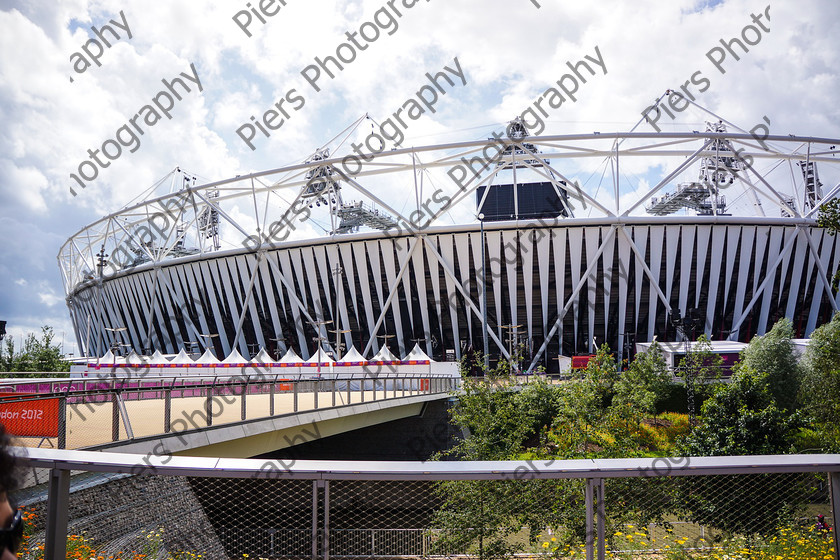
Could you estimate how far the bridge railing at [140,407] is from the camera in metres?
10.5

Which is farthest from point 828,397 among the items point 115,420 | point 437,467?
point 437,467

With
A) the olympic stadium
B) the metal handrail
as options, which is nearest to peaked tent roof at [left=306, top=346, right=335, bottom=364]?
the olympic stadium

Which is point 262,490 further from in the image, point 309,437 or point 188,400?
point 188,400

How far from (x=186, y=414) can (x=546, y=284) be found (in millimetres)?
46261

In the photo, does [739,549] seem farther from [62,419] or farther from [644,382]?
[644,382]

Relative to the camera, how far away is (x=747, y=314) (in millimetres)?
57000

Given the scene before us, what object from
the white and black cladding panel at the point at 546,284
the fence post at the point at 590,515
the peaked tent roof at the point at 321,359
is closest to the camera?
the fence post at the point at 590,515

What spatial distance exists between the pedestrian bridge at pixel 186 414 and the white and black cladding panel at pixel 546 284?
3314 centimetres

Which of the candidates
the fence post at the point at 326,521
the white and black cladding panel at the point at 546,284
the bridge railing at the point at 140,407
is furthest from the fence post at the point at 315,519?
the white and black cladding panel at the point at 546,284

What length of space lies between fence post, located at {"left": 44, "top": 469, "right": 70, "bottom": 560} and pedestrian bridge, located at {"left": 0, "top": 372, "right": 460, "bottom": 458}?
208 cm

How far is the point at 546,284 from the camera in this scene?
56.9 m

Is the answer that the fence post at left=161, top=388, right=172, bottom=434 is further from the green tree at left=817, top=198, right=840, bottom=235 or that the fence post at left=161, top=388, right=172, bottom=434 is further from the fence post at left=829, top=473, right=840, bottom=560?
the green tree at left=817, top=198, right=840, bottom=235

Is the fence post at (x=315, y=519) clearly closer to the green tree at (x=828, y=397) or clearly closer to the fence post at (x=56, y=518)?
the fence post at (x=56, y=518)

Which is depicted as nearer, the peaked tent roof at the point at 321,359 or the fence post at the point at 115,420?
the fence post at the point at 115,420
